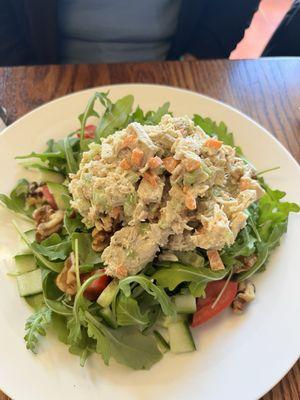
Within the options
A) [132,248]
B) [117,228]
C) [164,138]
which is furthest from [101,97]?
[132,248]

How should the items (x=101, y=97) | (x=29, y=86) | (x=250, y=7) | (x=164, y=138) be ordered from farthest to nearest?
(x=250, y=7) → (x=29, y=86) → (x=101, y=97) → (x=164, y=138)

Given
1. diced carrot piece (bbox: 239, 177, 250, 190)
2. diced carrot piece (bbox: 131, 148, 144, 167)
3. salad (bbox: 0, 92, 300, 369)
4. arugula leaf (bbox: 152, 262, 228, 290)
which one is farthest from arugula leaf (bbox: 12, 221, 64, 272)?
diced carrot piece (bbox: 239, 177, 250, 190)

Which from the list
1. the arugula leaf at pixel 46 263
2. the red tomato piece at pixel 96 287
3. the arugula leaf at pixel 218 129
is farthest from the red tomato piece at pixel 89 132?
the red tomato piece at pixel 96 287

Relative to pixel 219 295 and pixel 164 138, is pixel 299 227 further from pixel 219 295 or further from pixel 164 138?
pixel 164 138

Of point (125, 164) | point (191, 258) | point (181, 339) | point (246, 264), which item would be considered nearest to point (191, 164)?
point (125, 164)

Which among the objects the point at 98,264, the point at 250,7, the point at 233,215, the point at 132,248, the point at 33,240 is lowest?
the point at 33,240
